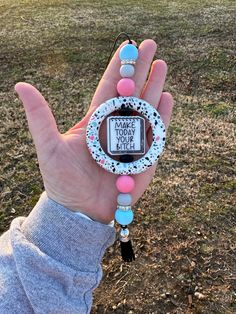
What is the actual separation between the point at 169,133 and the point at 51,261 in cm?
219

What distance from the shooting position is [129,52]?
4.80 feet

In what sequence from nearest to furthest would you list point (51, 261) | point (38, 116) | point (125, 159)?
point (51, 261), point (38, 116), point (125, 159)

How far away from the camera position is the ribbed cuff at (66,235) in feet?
4.16

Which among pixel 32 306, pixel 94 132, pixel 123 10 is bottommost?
pixel 123 10

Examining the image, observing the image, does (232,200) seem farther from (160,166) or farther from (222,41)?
(222,41)

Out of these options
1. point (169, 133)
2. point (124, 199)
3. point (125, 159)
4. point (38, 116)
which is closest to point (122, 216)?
point (124, 199)

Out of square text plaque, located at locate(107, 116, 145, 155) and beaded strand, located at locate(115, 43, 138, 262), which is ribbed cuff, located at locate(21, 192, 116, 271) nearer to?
beaded strand, located at locate(115, 43, 138, 262)

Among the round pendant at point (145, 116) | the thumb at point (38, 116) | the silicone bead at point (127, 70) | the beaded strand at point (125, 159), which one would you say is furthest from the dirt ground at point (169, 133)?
the silicone bead at point (127, 70)

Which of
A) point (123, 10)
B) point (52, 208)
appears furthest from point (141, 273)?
point (123, 10)

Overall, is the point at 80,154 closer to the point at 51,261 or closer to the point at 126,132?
the point at 126,132

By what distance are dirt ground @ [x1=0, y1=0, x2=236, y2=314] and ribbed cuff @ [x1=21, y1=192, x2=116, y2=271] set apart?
89cm

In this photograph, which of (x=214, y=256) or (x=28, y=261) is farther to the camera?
(x=214, y=256)

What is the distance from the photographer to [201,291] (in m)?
2.13

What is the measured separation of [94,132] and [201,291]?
1118 millimetres
